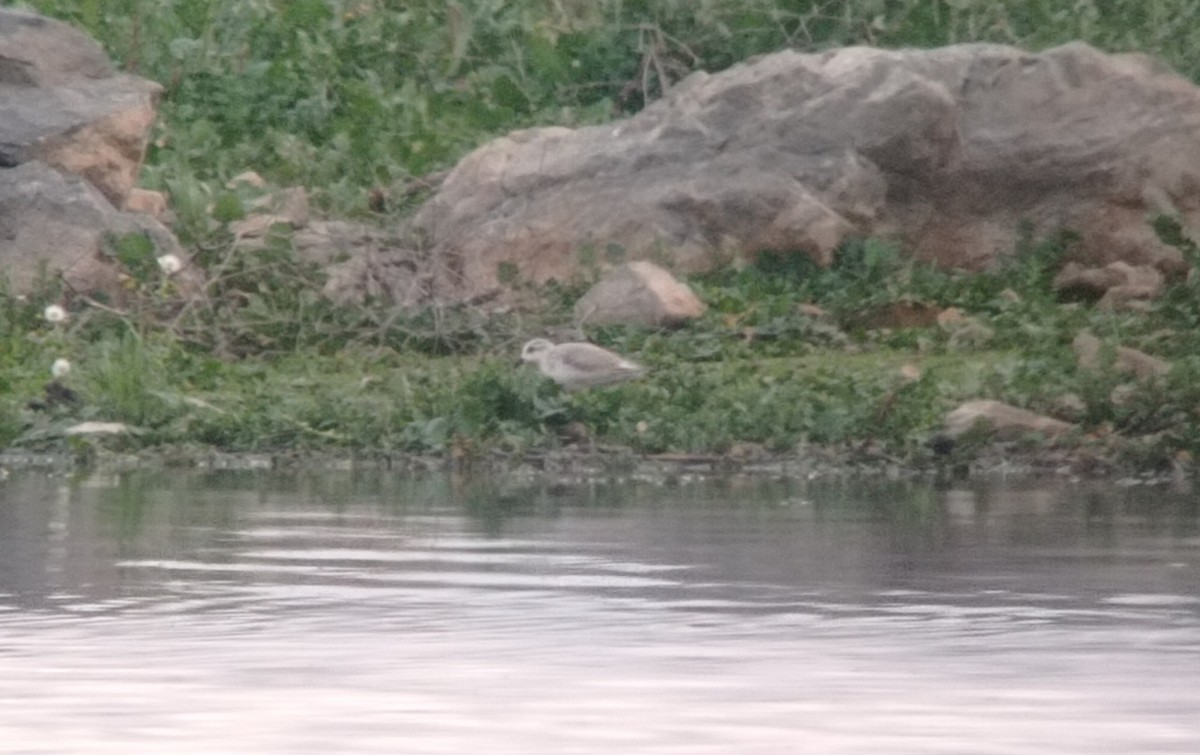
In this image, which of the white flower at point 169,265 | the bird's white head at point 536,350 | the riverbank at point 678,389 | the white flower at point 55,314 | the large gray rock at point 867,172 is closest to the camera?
the riverbank at point 678,389

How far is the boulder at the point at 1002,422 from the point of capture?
14.3m

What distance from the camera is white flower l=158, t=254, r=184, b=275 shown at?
1812cm

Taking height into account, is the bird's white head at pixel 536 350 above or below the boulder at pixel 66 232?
below

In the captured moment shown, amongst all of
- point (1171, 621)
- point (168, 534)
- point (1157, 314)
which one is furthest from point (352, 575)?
point (1157, 314)

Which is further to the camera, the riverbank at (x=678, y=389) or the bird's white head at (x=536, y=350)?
the bird's white head at (x=536, y=350)

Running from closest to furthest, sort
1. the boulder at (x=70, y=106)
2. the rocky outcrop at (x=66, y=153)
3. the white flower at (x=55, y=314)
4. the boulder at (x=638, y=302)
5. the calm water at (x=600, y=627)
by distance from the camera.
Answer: the calm water at (x=600, y=627), the white flower at (x=55, y=314), the boulder at (x=638, y=302), the rocky outcrop at (x=66, y=153), the boulder at (x=70, y=106)

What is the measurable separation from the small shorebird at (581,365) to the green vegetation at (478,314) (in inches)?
5.8

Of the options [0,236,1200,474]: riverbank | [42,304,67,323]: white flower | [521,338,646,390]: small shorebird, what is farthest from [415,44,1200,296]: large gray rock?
[521,338,646,390]: small shorebird

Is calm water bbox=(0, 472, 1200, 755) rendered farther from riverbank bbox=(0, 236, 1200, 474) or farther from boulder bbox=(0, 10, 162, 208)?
boulder bbox=(0, 10, 162, 208)

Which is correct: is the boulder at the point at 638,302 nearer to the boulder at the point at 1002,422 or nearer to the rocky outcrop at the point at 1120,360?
the rocky outcrop at the point at 1120,360

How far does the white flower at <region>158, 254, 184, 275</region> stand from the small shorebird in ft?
9.62

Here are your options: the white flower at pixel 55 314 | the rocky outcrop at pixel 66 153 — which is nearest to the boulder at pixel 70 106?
the rocky outcrop at pixel 66 153

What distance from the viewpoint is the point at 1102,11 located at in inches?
922

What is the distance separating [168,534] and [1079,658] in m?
4.44
